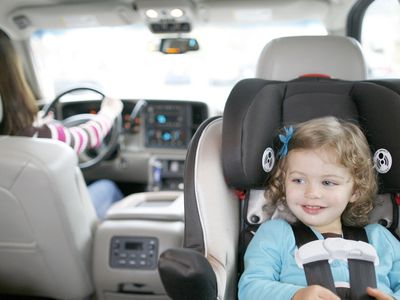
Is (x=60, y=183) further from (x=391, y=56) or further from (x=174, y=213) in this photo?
(x=391, y=56)

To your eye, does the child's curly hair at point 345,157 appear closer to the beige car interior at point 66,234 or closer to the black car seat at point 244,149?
the black car seat at point 244,149

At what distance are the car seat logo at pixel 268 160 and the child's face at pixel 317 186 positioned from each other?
0.08m

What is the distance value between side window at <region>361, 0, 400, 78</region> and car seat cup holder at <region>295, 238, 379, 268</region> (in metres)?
1.31

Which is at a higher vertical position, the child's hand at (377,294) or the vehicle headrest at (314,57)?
the vehicle headrest at (314,57)

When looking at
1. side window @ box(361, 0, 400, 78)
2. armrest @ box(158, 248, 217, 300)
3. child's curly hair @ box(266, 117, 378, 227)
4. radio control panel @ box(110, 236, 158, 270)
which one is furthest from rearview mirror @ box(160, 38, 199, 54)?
armrest @ box(158, 248, 217, 300)

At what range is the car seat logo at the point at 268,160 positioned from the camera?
1.54 m

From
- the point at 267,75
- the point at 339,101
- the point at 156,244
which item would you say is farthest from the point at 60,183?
the point at 339,101

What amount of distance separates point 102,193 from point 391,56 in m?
2.22

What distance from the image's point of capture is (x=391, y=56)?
336cm

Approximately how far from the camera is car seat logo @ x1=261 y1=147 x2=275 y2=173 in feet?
5.04

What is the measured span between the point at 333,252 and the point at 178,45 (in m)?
1.93

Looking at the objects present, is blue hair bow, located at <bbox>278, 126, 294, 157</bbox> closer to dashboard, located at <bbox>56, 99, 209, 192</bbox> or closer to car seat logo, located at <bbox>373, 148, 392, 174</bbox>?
car seat logo, located at <bbox>373, 148, 392, 174</bbox>

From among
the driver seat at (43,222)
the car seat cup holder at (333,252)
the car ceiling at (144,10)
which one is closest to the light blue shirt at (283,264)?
the car seat cup holder at (333,252)

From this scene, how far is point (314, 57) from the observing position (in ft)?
6.33
